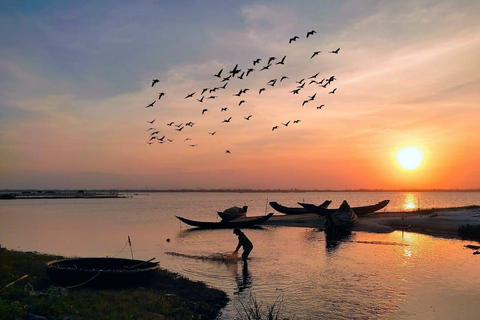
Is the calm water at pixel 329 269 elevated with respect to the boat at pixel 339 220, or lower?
lower

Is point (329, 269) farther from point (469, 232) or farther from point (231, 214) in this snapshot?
point (231, 214)

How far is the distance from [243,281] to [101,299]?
8278mm

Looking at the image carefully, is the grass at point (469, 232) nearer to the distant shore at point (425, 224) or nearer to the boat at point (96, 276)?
the distant shore at point (425, 224)

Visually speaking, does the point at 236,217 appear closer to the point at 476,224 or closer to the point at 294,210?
the point at 294,210

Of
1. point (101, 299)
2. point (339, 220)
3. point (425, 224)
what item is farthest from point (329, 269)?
point (425, 224)

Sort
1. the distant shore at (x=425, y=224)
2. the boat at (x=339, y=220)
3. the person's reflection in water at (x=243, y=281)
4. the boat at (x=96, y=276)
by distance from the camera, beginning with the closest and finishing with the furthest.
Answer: the boat at (x=96, y=276)
the person's reflection in water at (x=243, y=281)
the distant shore at (x=425, y=224)
the boat at (x=339, y=220)

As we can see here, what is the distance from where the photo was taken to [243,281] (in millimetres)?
19547

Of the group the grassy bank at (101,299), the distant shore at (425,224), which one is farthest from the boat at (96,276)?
the distant shore at (425,224)

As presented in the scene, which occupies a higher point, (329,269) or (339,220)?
(339,220)

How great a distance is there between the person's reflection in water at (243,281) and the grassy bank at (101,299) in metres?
1.43

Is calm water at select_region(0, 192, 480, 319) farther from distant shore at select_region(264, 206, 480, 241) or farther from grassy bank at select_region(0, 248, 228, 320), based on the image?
distant shore at select_region(264, 206, 480, 241)

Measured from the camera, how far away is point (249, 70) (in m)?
20.6

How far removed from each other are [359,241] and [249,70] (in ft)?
72.2

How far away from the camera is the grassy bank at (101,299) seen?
36.3 ft
